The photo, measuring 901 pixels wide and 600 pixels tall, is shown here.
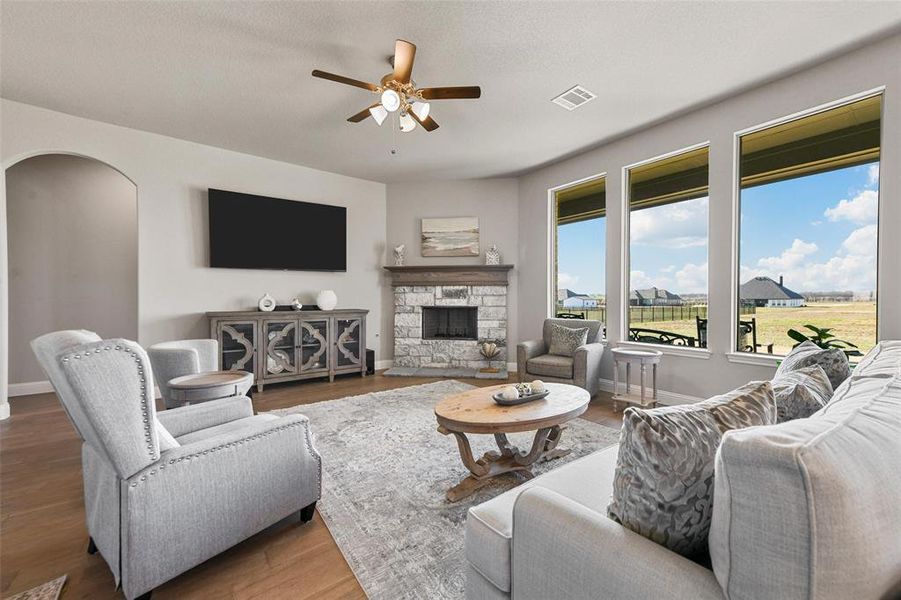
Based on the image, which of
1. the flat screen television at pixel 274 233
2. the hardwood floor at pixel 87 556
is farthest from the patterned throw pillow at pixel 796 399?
the flat screen television at pixel 274 233

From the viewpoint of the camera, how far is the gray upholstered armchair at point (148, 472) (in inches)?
49.2

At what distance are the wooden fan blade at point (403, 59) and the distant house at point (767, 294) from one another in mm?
3342

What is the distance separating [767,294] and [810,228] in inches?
23.7

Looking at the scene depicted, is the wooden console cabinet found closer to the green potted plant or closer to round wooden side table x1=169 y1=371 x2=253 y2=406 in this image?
round wooden side table x1=169 y1=371 x2=253 y2=406

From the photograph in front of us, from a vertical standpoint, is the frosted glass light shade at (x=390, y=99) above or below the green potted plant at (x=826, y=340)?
above

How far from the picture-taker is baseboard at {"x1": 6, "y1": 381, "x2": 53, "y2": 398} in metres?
4.21

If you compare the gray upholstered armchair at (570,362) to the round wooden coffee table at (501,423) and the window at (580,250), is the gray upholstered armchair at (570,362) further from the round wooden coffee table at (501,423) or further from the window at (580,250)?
the round wooden coffee table at (501,423)

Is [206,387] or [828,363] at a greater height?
[828,363]

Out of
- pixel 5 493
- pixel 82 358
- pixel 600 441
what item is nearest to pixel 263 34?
pixel 82 358

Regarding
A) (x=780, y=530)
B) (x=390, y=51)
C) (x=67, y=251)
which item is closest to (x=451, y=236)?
(x=390, y=51)

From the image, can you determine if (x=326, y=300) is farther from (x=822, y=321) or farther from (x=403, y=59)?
(x=822, y=321)

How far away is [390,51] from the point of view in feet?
9.01

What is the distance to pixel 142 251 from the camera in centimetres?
416

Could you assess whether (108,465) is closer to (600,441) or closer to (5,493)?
(5,493)
